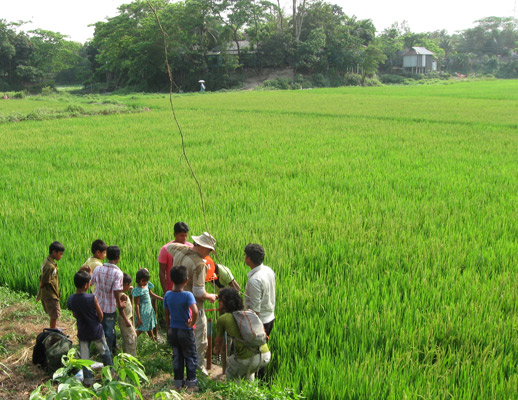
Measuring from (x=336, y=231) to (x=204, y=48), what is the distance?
44.0 metres

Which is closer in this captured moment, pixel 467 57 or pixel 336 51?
pixel 336 51

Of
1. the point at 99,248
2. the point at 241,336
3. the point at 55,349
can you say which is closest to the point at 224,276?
the point at 241,336

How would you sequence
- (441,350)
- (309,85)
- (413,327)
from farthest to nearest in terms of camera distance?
(309,85) < (413,327) < (441,350)

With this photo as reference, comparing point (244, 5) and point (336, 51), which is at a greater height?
point (244, 5)

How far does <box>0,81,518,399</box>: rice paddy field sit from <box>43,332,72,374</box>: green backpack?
1.13 metres

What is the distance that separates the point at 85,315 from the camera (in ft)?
9.51

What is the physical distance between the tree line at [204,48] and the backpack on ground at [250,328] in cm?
4229

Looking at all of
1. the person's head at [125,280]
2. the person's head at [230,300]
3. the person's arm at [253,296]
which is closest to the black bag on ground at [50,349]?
the person's head at [125,280]

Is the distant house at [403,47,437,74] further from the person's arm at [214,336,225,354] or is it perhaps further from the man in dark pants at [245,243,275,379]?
the person's arm at [214,336,225,354]

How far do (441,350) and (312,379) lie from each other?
3.03 ft

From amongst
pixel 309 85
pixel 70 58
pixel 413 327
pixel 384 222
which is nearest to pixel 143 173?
pixel 384 222

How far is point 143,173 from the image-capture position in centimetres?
884

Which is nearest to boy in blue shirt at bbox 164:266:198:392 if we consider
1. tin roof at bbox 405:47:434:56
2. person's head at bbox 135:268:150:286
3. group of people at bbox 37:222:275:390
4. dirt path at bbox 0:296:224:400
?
group of people at bbox 37:222:275:390

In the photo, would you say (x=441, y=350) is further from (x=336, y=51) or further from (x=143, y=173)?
(x=336, y=51)
